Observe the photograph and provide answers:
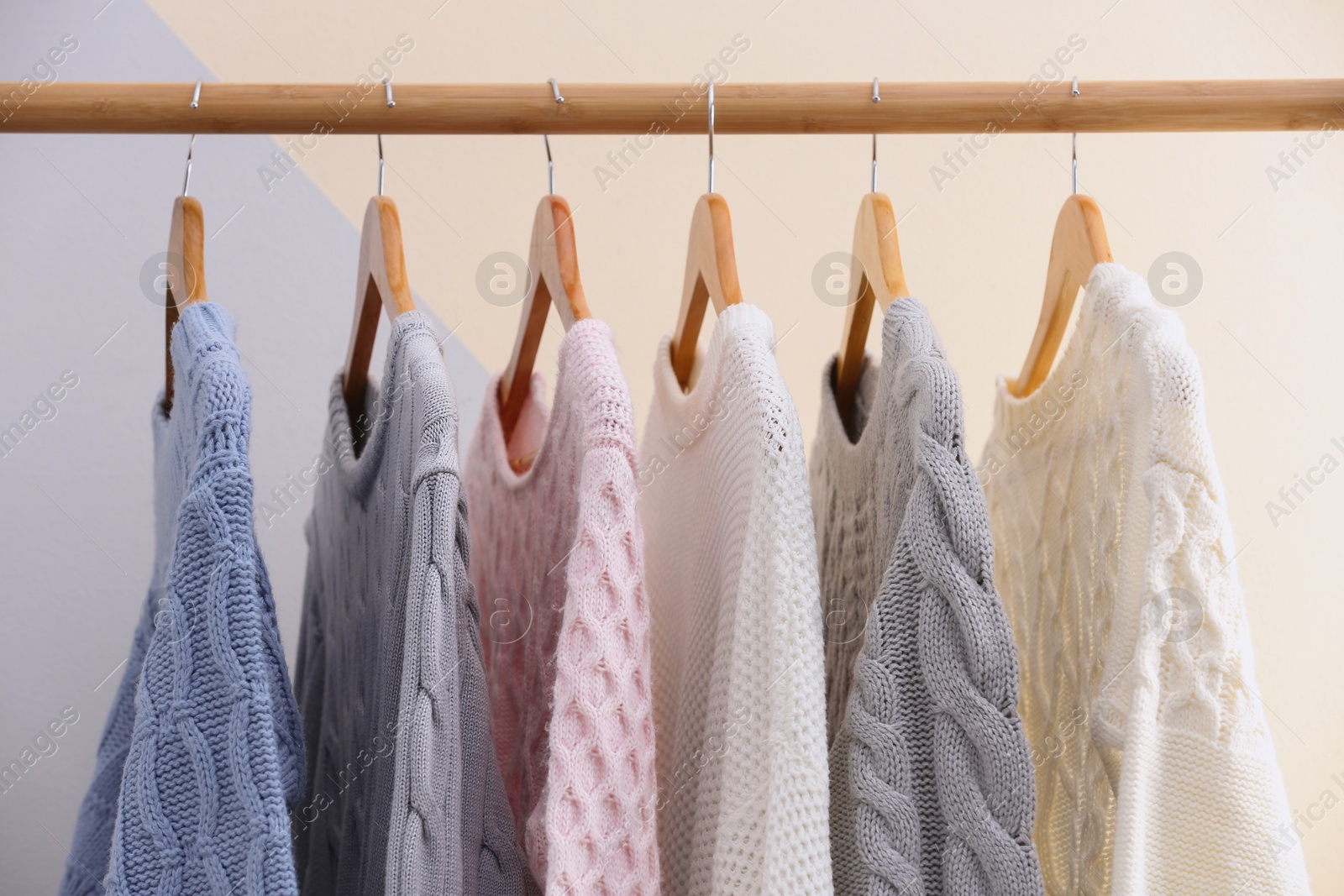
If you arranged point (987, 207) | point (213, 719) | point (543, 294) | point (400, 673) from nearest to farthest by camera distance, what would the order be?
point (213, 719) → point (400, 673) → point (543, 294) → point (987, 207)

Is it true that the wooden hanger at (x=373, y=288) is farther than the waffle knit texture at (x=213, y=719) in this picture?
Yes

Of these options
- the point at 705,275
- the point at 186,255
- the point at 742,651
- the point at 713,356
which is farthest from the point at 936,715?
the point at 186,255

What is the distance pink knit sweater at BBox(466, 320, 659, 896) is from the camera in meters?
0.56

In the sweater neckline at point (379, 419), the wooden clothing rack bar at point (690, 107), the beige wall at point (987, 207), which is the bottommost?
the sweater neckline at point (379, 419)

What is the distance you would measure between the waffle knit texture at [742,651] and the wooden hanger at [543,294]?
0.12 m

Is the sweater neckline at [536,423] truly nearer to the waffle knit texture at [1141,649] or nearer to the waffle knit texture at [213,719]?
the waffle knit texture at [213,719]

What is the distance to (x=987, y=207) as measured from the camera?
1339 mm

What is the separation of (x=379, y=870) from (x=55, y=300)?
925mm

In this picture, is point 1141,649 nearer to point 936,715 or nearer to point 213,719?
point 936,715

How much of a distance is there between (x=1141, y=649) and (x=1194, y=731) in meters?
0.05

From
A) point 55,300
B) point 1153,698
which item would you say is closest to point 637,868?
point 1153,698

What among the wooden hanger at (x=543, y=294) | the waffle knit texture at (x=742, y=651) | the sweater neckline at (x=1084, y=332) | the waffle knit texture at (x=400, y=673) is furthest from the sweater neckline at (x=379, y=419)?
the sweater neckline at (x=1084, y=332)

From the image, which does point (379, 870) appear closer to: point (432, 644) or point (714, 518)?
point (432, 644)

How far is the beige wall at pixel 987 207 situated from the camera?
1308 millimetres
